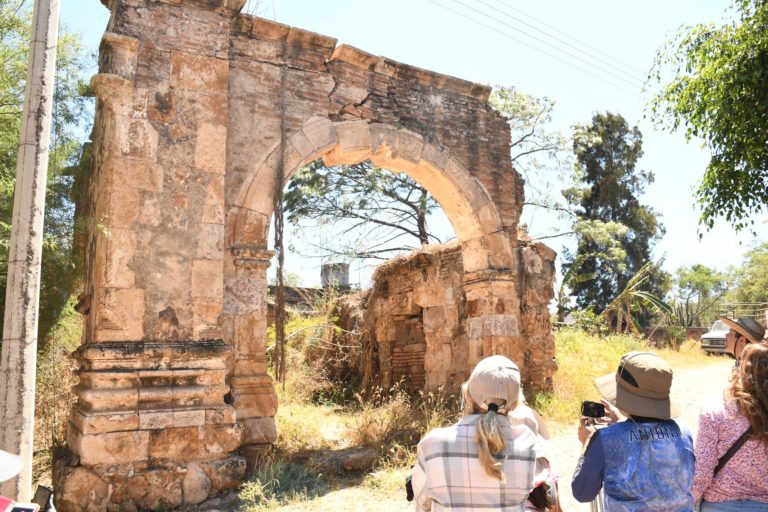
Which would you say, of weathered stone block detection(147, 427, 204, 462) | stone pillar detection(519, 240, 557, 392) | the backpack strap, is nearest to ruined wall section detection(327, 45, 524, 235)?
stone pillar detection(519, 240, 557, 392)

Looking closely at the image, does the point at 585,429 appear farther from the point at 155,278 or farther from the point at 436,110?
the point at 436,110

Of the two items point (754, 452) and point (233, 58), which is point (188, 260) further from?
point (754, 452)

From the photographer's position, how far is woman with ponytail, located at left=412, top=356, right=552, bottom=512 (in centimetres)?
217

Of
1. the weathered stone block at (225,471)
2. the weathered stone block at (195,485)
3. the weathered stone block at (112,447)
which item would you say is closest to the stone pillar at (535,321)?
the weathered stone block at (225,471)

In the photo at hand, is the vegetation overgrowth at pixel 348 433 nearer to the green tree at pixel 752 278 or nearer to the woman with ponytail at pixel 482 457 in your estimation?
the woman with ponytail at pixel 482 457

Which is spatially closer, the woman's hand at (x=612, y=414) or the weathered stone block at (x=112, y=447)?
the woman's hand at (x=612, y=414)

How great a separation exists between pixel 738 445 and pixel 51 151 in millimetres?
6717

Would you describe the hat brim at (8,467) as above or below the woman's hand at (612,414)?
below

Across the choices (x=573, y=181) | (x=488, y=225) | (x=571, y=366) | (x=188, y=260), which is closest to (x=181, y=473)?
(x=188, y=260)

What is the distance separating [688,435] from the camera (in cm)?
248

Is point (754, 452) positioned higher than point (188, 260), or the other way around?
point (188, 260)

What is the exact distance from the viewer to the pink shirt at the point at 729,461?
7.84ft

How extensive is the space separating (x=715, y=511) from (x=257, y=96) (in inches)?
231

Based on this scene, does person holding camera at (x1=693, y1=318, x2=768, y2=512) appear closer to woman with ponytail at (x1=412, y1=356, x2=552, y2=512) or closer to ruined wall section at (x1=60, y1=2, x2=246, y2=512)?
woman with ponytail at (x1=412, y1=356, x2=552, y2=512)
